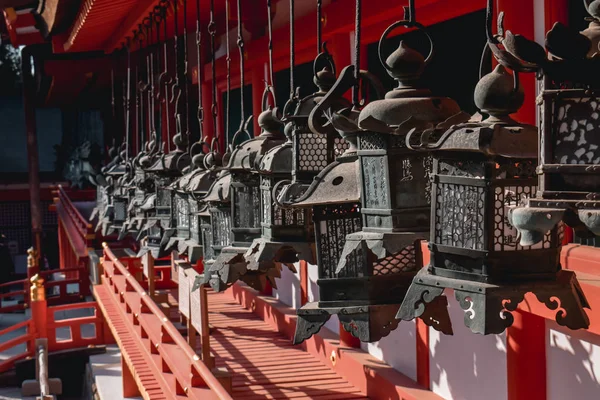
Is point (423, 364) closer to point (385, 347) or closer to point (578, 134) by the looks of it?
point (385, 347)

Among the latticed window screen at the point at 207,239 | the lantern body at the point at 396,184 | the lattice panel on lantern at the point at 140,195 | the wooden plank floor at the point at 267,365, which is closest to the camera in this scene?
the lantern body at the point at 396,184

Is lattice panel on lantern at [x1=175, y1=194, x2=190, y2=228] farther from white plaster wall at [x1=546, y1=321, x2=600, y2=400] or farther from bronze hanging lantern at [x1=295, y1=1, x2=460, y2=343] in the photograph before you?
bronze hanging lantern at [x1=295, y1=1, x2=460, y2=343]

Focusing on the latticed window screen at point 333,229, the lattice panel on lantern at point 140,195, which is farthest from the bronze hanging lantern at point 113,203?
the latticed window screen at point 333,229

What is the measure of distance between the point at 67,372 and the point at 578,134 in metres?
12.4

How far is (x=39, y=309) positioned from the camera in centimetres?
1255

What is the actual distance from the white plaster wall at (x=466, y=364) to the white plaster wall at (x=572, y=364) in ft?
1.48

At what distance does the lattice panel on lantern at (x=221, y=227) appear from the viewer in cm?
422

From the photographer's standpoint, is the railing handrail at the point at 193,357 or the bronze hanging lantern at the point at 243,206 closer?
the bronze hanging lantern at the point at 243,206

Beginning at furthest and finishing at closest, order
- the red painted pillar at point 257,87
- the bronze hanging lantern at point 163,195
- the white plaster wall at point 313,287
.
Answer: the red painted pillar at point 257,87, the white plaster wall at point 313,287, the bronze hanging lantern at point 163,195

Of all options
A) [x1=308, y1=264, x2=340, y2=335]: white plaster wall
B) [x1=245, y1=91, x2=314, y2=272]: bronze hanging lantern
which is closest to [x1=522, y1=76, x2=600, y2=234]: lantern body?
[x1=245, y1=91, x2=314, y2=272]: bronze hanging lantern

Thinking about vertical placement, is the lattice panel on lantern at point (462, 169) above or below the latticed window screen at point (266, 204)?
above

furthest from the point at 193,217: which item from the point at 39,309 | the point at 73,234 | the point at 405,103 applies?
the point at 73,234

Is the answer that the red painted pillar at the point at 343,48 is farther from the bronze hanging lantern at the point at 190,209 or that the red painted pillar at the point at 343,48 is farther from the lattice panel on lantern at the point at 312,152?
the lattice panel on lantern at the point at 312,152

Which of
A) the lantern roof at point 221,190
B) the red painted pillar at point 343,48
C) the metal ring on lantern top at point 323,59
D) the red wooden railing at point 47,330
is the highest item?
the red painted pillar at point 343,48
